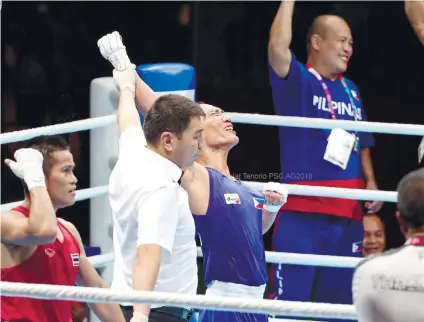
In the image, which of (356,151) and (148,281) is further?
(356,151)

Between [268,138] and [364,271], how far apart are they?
3.36m

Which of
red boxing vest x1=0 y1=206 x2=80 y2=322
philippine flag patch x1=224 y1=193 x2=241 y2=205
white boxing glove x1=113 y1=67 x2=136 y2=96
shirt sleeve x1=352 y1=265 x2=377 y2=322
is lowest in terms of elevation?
red boxing vest x1=0 y1=206 x2=80 y2=322

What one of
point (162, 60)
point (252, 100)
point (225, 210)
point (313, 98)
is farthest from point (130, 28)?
point (225, 210)

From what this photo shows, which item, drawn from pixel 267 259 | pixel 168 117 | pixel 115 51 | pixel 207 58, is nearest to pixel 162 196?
pixel 168 117

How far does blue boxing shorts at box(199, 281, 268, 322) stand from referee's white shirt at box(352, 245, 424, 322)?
123 centimetres

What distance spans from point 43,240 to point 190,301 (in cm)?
71

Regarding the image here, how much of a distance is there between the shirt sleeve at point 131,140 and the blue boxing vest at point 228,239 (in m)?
0.30

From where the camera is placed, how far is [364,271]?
3.09m

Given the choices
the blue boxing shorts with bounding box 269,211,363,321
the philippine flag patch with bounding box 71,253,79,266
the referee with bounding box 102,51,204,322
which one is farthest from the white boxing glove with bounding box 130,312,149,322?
the blue boxing shorts with bounding box 269,211,363,321

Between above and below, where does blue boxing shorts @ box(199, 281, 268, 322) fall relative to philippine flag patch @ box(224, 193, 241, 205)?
Answer: below

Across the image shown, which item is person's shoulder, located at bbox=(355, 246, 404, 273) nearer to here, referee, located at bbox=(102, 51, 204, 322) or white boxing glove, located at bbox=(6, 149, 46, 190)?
referee, located at bbox=(102, 51, 204, 322)

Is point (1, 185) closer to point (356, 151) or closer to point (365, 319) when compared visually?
point (356, 151)

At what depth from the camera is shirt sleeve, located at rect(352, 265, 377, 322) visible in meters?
3.08

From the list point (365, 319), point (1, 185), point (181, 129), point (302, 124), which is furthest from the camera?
point (1, 185)
